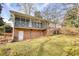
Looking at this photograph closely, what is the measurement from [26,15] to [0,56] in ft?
1.99

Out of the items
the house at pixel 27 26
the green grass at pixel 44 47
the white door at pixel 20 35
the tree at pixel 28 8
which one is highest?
the tree at pixel 28 8

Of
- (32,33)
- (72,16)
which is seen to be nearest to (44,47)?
(32,33)

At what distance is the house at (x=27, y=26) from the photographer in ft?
6.91

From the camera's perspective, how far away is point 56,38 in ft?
6.97

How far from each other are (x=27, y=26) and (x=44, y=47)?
0.34 metres

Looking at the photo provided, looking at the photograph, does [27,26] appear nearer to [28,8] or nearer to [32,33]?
[32,33]

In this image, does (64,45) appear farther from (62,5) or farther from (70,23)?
(62,5)

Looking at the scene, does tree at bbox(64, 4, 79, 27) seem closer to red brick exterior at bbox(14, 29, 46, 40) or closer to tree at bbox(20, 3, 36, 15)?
red brick exterior at bbox(14, 29, 46, 40)

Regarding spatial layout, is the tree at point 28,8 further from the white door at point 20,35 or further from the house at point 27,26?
the white door at point 20,35

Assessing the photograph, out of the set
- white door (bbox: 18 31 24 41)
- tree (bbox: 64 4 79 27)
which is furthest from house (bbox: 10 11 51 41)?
tree (bbox: 64 4 79 27)

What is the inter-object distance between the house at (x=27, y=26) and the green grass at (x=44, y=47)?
8cm

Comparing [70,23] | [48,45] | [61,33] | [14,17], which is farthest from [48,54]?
[14,17]

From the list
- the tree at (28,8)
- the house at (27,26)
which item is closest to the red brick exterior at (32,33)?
the house at (27,26)

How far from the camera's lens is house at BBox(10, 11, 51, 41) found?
2.11m
